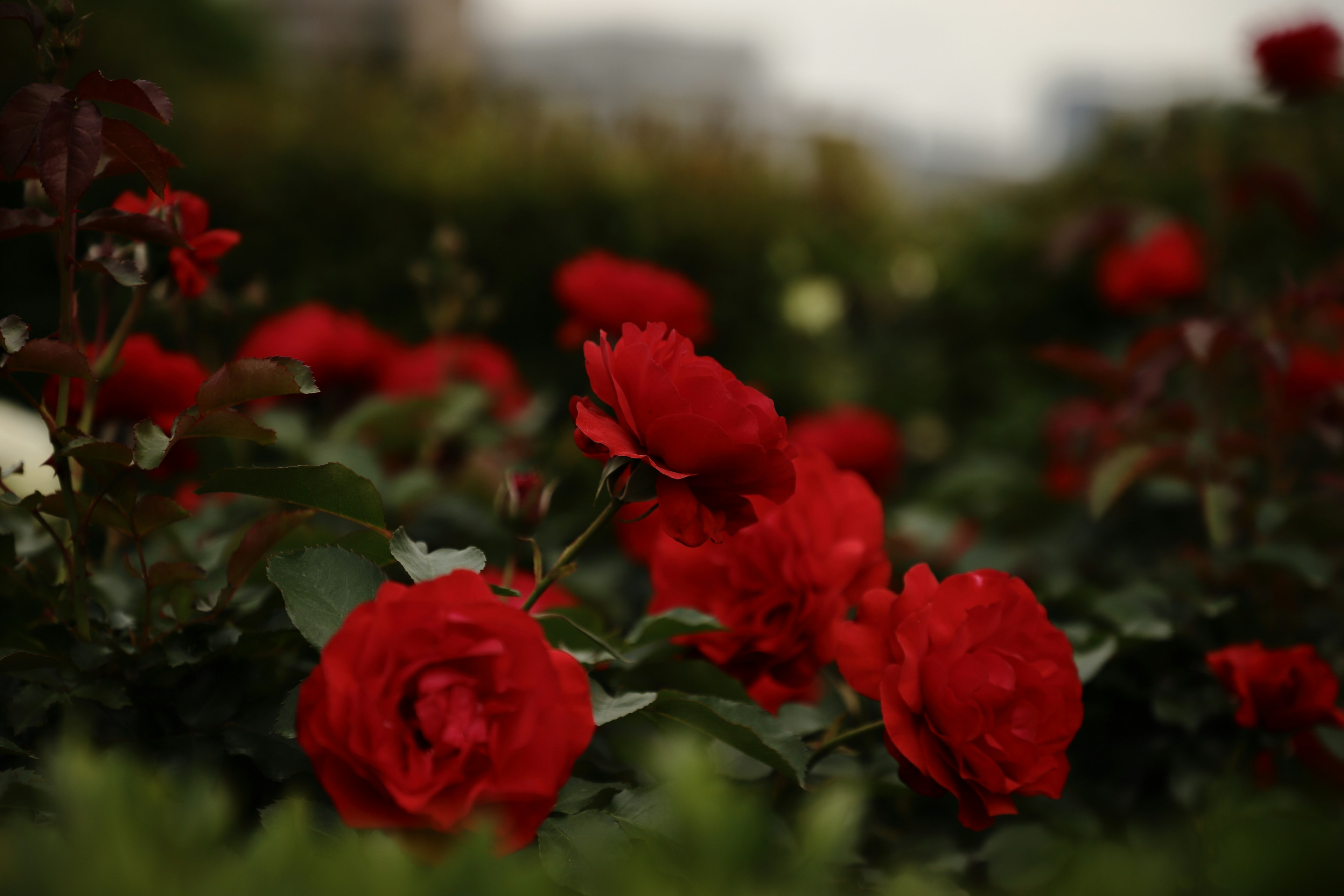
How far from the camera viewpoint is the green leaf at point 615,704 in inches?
24.4

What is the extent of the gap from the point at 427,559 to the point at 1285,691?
826 millimetres

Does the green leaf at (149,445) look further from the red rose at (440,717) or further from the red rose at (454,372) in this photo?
the red rose at (454,372)

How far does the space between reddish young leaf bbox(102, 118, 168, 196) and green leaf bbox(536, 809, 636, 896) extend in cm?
56

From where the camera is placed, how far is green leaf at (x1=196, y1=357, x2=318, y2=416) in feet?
2.13

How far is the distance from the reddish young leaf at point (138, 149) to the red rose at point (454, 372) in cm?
88

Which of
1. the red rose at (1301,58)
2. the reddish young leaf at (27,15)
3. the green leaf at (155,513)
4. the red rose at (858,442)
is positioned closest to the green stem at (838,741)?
the green leaf at (155,513)

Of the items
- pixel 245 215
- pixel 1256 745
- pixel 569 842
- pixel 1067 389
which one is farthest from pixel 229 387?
pixel 1067 389

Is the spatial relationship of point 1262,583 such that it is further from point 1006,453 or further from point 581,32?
point 581,32

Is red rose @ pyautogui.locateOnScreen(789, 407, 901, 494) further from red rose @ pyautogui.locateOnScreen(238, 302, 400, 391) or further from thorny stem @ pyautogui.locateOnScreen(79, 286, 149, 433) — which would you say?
thorny stem @ pyautogui.locateOnScreen(79, 286, 149, 433)

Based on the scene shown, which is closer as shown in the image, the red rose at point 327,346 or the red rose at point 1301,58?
the red rose at point 327,346

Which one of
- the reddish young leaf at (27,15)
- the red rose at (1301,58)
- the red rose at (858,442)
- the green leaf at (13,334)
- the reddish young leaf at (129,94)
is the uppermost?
the red rose at (1301,58)

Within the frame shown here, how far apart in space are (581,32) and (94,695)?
22381 mm

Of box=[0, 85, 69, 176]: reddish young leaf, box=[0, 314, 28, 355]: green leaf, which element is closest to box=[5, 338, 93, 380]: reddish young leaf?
box=[0, 314, 28, 355]: green leaf

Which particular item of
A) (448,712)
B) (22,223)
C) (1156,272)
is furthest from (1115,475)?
(22,223)
